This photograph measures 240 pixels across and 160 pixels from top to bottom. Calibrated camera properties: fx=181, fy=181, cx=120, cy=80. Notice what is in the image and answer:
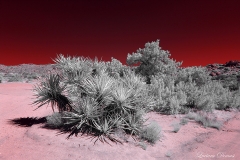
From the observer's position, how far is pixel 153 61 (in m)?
13.9

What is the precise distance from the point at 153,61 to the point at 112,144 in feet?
33.5

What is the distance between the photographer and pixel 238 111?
9.59 meters

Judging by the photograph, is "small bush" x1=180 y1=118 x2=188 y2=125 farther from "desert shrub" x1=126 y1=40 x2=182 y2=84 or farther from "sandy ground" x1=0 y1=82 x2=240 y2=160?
"desert shrub" x1=126 y1=40 x2=182 y2=84

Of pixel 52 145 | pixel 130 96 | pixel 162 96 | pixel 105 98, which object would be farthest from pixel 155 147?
pixel 162 96

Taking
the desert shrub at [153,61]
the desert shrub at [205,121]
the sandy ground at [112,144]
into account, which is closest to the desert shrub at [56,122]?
the sandy ground at [112,144]

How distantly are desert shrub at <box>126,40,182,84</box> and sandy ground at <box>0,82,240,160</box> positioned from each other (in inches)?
291

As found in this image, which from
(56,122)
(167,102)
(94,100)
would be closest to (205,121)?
(167,102)

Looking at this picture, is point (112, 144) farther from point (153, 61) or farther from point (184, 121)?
point (153, 61)

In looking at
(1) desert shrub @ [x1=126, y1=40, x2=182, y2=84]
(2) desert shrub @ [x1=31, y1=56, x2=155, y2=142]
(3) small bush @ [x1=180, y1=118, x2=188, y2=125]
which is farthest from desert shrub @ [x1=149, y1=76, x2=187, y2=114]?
(1) desert shrub @ [x1=126, y1=40, x2=182, y2=84]

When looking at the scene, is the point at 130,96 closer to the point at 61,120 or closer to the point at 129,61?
the point at 61,120

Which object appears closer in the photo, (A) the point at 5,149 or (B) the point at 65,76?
(A) the point at 5,149

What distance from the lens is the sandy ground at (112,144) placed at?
402 centimetres

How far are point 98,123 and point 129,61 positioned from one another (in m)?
10.5

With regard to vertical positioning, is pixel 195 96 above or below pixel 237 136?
above
